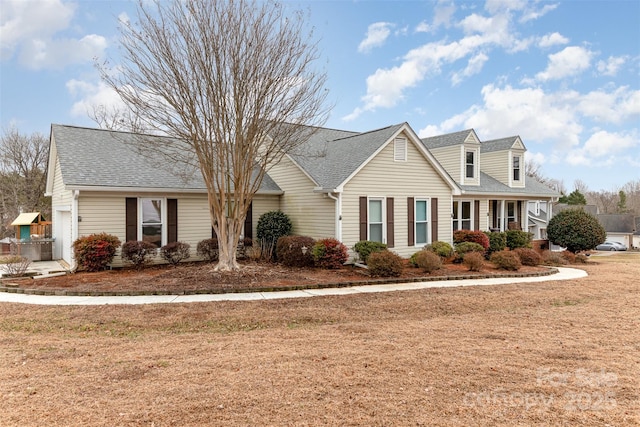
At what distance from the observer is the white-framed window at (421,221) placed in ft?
52.0

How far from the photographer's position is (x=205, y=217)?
601 inches

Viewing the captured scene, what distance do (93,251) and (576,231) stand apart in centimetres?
2130

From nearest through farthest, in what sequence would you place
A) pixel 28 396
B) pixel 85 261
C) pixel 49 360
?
pixel 28 396
pixel 49 360
pixel 85 261

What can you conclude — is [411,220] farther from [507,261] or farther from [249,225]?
[249,225]

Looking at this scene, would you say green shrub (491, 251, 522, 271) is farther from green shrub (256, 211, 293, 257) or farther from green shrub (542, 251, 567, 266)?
green shrub (256, 211, 293, 257)

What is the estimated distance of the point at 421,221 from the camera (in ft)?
52.3

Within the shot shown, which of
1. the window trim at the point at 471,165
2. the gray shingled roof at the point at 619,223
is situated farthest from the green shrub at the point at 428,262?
the gray shingled roof at the point at 619,223

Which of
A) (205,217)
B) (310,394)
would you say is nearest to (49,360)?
(310,394)

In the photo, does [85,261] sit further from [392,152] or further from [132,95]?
[392,152]

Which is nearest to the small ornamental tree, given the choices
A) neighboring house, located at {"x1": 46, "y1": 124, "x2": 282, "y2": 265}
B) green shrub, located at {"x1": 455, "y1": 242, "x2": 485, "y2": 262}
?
green shrub, located at {"x1": 455, "y1": 242, "x2": 485, "y2": 262}

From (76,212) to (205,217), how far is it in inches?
166

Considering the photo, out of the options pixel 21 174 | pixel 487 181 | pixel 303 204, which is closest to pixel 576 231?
pixel 487 181

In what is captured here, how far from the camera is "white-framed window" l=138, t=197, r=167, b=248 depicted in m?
14.0

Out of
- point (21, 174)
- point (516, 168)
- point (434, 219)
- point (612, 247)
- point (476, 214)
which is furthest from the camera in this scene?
point (612, 247)
